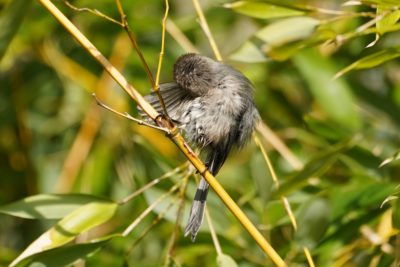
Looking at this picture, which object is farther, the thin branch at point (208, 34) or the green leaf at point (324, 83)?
the green leaf at point (324, 83)

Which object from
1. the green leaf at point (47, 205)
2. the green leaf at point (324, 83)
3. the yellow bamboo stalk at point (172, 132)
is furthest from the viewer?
the green leaf at point (324, 83)

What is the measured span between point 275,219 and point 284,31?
459mm

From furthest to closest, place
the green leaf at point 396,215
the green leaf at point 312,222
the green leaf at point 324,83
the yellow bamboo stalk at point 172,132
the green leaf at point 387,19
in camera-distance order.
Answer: the green leaf at point 324,83 < the green leaf at point 312,222 < the green leaf at point 396,215 < the green leaf at point 387,19 < the yellow bamboo stalk at point 172,132

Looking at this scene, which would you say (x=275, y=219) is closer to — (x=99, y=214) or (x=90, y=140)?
(x=99, y=214)

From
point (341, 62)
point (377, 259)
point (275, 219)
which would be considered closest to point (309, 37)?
point (275, 219)

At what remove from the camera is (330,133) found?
2.21 metres

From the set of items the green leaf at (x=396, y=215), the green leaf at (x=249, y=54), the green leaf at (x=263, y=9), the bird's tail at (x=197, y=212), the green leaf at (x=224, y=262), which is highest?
the green leaf at (x=263, y=9)

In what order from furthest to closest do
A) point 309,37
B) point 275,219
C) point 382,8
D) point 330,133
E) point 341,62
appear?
point 341,62
point 330,133
point 275,219
point 309,37
point 382,8

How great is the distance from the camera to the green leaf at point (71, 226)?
1.65 metres

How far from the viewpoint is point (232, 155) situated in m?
2.50

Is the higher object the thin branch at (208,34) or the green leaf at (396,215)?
the thin branch at (208,34)

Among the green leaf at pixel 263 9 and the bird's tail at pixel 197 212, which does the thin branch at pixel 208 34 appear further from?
the bird's tail at pixel 197 212

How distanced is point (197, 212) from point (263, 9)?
48 cm

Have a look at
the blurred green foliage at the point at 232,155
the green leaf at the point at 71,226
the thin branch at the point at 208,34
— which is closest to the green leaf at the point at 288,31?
the blurred green foliage at the point at 232,155
